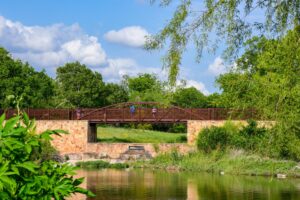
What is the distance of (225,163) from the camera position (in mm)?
27828

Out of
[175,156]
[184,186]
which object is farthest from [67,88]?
[184,186]

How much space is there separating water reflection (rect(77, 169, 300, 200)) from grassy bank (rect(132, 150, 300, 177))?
3.83 ft

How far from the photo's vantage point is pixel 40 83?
1849 inches

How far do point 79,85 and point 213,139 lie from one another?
2442cm

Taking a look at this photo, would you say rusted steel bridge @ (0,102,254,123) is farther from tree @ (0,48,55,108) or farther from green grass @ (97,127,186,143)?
tree @ (0,48,55,108)

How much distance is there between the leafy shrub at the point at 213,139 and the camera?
2954 centimetres

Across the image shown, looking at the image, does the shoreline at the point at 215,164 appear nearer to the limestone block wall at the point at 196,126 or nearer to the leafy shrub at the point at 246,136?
the leafy shrub at the point at 246,136

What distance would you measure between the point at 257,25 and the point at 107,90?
46.1 meters

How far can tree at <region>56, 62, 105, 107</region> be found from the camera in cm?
5078

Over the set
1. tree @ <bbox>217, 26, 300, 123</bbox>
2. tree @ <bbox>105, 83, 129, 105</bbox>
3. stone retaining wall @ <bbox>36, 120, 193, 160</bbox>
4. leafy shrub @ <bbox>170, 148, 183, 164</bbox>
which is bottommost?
leafy shrub @ <bbox>170, 148, 183, 164</bbox>

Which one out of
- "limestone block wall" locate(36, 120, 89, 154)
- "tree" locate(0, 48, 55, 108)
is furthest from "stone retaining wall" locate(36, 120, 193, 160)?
"tree" locate(0, 48, 55, 108)

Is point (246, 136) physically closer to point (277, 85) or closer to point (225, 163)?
point (225, 163)

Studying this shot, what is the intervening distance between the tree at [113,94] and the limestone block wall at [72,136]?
17.8m

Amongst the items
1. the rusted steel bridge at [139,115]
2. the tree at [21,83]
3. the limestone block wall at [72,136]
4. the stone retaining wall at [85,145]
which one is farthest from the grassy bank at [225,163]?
the tree at [21,83]
